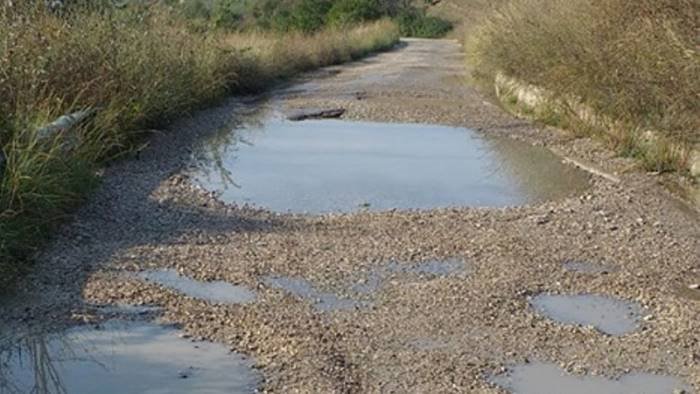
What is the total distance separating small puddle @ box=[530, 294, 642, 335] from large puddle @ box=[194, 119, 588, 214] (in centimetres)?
347

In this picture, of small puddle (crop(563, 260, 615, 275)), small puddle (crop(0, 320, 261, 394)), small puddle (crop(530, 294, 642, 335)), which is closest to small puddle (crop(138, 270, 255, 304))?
small puddle (crop(0, 320, 261, 394))

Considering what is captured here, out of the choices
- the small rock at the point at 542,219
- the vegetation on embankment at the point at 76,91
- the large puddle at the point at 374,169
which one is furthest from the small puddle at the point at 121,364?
the small rock at the point at 542,219

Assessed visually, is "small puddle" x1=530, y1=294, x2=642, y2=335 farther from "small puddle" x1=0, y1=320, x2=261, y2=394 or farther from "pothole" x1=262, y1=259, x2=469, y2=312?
"small puddle" x1=0, y1=320, x2=261, y2=394

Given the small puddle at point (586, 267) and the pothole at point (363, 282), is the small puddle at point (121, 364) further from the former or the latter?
the small puddle at point (586, 267)

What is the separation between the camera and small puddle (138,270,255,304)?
7262 millimetres

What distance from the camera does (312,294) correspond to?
24.3ft

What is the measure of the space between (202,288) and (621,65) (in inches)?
282

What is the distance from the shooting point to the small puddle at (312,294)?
7.16 metres

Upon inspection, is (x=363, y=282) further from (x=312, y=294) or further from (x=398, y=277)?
Result: (x=312, y=294)

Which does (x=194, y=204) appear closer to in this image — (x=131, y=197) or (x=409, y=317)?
(x=131, y=197)

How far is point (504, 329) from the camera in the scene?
6.67 meters

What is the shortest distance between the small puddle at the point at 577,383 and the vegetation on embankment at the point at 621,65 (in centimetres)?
481

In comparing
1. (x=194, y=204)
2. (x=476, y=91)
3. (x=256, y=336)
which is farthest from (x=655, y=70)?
(x=476, y=91)

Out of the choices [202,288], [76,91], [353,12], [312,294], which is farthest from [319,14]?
[312,294]
